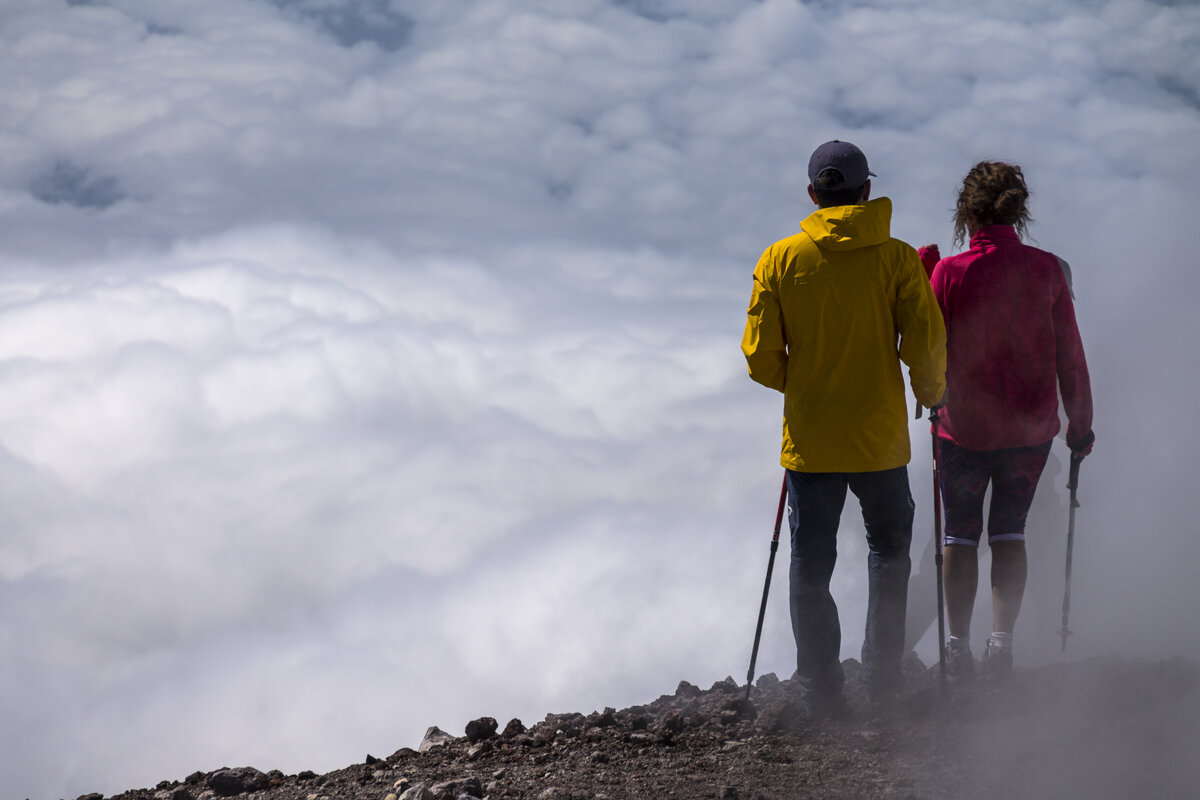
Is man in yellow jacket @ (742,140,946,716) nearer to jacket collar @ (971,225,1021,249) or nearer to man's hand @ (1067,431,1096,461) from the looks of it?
jacket collar @ (971,225,1021,249)

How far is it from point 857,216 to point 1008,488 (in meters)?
1.99

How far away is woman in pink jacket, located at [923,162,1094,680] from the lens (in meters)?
6.19

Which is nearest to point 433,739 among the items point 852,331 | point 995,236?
point 852,331

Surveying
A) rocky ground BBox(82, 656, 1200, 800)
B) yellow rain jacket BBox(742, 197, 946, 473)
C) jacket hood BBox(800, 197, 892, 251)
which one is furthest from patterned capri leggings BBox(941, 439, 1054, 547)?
jacket hood BBox(800, 197, 892, 251)

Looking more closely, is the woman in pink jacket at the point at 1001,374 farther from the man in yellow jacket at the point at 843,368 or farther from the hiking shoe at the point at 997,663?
the man in yellow jacket at the point at 843,368

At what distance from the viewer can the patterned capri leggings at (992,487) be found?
246 inches

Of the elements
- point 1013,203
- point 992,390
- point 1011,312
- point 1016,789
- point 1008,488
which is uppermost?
point 1013,203

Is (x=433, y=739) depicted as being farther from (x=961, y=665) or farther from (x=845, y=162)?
(x=845, y=162)

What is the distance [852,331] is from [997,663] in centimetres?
236

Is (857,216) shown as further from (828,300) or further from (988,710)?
(988,710)

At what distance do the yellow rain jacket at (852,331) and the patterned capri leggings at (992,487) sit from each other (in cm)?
74

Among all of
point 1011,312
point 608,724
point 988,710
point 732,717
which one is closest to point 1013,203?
point 1011,312

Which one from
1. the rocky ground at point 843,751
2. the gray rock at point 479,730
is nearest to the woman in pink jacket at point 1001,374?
the rocky ground at point 843,751

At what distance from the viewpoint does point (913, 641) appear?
12219 mm
